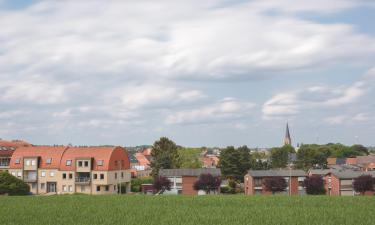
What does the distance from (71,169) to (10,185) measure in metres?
16.7

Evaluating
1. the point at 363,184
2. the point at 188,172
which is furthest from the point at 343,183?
the point at 188,172

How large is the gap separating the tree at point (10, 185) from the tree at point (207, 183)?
107 feet

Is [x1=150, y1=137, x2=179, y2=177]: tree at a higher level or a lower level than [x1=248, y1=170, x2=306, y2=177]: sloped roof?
higher

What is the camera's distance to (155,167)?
131000mm

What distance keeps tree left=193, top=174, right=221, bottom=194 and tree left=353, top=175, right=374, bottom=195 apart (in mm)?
25612

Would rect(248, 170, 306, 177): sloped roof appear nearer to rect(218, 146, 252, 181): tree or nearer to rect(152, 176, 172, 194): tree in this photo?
rect(218, 146, 252, 181): tree

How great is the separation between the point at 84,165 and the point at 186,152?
225ft

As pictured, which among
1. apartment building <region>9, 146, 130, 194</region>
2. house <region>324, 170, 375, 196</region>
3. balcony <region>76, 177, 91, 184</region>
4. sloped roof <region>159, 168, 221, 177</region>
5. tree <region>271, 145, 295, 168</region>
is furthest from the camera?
tree <region>271, 145, 295, 168</region>

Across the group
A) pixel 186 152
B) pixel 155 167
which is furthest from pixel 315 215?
pixel 186 152

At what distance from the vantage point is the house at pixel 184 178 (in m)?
109

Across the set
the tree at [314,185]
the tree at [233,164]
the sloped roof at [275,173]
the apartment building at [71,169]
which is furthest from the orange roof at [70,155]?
the tree at [314,185]

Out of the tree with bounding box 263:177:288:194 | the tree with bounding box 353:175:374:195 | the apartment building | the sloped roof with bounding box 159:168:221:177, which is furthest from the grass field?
the sloped roof with bounding box 159:168:221:177

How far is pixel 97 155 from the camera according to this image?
335ft

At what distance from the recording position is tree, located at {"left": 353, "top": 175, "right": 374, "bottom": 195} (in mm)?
96625
